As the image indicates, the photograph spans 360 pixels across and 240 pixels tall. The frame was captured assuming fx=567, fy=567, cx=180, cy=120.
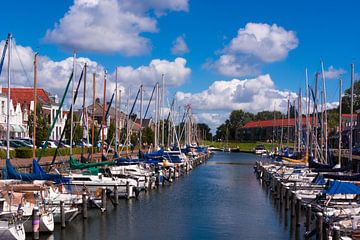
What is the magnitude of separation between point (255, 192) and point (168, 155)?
21.2 meters

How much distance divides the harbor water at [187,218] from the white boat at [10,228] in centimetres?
352

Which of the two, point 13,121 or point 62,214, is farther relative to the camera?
point 13,121

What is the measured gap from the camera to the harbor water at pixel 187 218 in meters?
35.3

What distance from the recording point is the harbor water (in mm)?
35344

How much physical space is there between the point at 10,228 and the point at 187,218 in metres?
16.8

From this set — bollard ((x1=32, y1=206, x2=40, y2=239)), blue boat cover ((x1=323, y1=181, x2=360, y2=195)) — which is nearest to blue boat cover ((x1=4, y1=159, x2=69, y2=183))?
bollard ((x1=32, y1=206, x2=40, y2=239))

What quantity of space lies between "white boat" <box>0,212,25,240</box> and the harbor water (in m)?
3.52

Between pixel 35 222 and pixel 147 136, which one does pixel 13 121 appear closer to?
pixel 147 136

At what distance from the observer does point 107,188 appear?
47094mm

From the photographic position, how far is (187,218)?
41.9 m

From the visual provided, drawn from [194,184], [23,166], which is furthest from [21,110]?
[23,166]

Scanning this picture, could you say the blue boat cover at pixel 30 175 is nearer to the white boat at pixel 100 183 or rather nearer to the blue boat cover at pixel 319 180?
the white boat at pixel 100 183

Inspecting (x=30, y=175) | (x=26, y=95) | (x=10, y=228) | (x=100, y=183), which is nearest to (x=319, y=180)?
(x=100, y=183)

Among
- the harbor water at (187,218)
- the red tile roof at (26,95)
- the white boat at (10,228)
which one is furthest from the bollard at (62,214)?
the red tile roof at (26,95)
